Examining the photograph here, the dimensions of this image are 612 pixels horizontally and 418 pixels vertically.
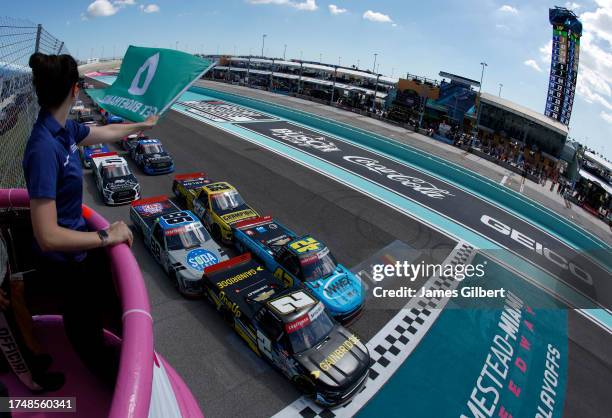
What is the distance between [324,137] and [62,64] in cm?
3200

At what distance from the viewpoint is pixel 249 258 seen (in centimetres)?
1130

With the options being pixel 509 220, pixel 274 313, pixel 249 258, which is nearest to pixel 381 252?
pixel 249 258

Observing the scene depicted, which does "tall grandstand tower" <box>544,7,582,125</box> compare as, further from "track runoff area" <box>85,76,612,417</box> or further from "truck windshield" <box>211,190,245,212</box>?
"truck windshield" <box>211,190,245,212</box>

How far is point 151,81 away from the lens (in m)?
4.50

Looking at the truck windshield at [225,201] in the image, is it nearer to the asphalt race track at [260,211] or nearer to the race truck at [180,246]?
the race truck at [180,246]

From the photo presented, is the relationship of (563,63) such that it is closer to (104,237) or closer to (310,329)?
(310,329)

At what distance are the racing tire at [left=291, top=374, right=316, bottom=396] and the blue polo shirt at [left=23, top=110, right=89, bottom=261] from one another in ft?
21.7

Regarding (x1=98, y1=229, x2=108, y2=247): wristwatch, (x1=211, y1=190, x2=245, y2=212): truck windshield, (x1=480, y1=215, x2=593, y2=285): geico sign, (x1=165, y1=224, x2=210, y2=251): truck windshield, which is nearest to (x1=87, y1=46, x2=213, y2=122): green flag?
(x1=98, y1=229, x2=108, y2=247): wristwatch

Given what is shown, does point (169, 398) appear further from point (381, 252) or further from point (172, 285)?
point (381, 252)

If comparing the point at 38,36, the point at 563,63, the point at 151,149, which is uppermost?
the point at 563,63

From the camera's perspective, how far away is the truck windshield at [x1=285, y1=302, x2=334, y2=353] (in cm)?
819

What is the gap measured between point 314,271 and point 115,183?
10690 millimetres

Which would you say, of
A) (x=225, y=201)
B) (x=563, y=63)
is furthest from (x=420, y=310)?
(x=563, y=63)

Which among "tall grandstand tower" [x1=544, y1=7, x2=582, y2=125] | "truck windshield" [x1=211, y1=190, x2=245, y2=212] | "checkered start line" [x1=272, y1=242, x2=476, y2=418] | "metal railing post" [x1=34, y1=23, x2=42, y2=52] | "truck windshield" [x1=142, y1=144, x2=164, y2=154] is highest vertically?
"tall grandstand tower" [x1=544, y1=7, x2=582, y2=125]
